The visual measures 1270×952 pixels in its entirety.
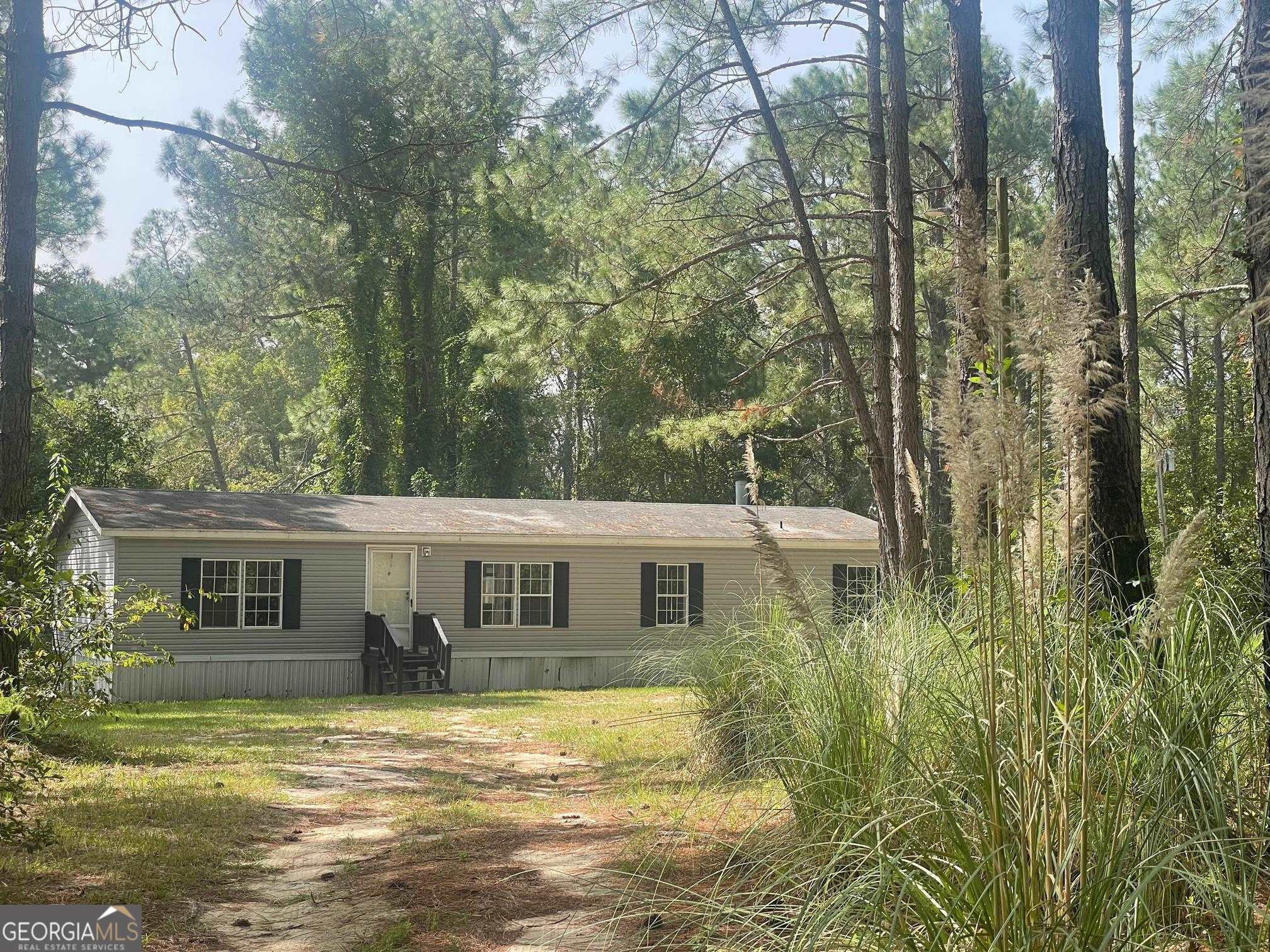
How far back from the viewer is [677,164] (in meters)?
10.6

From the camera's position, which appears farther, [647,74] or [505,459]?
[505,459]

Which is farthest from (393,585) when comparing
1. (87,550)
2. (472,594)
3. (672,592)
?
(672,592)

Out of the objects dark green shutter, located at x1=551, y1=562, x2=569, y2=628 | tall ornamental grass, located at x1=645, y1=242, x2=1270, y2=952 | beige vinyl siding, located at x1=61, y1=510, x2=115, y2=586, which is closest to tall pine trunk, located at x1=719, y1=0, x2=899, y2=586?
tall ornamental grass, located at x1=645, y1=242, x2=1270, y2=952

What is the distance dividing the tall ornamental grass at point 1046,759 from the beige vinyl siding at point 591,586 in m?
14.9

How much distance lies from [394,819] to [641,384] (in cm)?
2302

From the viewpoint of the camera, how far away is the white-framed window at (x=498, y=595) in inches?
734

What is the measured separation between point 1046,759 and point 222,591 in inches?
632

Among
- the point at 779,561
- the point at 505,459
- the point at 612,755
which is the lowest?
the point at 612,755

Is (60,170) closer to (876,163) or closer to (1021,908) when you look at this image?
(876,163)

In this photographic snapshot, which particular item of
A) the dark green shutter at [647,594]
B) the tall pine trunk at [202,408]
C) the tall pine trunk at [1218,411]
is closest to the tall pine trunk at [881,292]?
the dark green shutter at [647,594]

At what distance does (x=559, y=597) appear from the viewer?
18922 mm

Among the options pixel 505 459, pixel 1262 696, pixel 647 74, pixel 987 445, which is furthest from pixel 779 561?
pixel 505 459

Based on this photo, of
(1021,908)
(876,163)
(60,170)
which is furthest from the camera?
(60,170)

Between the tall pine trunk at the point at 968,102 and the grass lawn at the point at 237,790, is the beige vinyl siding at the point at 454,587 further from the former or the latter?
the tall pine trunk at the point at 968,102
